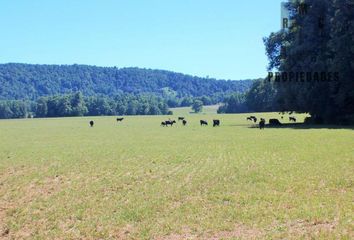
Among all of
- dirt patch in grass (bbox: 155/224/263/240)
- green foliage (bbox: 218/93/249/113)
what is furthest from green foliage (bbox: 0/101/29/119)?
dirt patch in grass (bbox: 155/224/263/240)

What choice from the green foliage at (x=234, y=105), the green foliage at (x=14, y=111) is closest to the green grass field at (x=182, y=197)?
the green foliage at (x=234, y=105)

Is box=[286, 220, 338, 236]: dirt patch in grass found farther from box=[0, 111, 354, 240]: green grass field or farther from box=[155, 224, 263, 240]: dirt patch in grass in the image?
box=[155, 224, 263, 240]: dirt patch in grass

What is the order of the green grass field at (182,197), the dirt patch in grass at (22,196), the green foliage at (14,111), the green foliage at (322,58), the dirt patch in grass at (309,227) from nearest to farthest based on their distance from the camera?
the dirt patch in grass at (309,227) < the green grass field at (182,197) < the dirt patch in grass at (22,196) < the green foliage at (322,58) < the green foliage at (14,111)

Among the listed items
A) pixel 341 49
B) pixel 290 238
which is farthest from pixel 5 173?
pixel 341 49

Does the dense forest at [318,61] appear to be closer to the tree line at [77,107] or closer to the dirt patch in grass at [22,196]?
the dirt patch in grass at [22,196]

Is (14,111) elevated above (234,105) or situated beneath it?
elevated above

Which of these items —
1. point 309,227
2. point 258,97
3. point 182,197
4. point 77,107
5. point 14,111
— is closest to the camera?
point 309,227

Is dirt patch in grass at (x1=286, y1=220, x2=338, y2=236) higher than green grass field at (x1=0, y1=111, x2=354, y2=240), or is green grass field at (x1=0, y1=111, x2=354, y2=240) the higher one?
dirt patch in grass at (x1=286, y1=220, x2=338, y2=236)

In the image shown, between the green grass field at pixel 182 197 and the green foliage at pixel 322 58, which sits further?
the green foliage at pixel 322 58

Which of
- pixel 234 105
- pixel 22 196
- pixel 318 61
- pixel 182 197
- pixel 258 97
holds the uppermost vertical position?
pixel 318 61

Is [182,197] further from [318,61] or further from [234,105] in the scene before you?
[234,105]

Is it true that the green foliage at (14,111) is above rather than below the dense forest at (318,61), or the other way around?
below

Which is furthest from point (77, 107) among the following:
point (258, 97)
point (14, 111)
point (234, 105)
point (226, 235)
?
point (226, 235)

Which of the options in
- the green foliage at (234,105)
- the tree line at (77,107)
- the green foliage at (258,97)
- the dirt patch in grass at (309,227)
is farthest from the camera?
the green foliage at (234,105)
